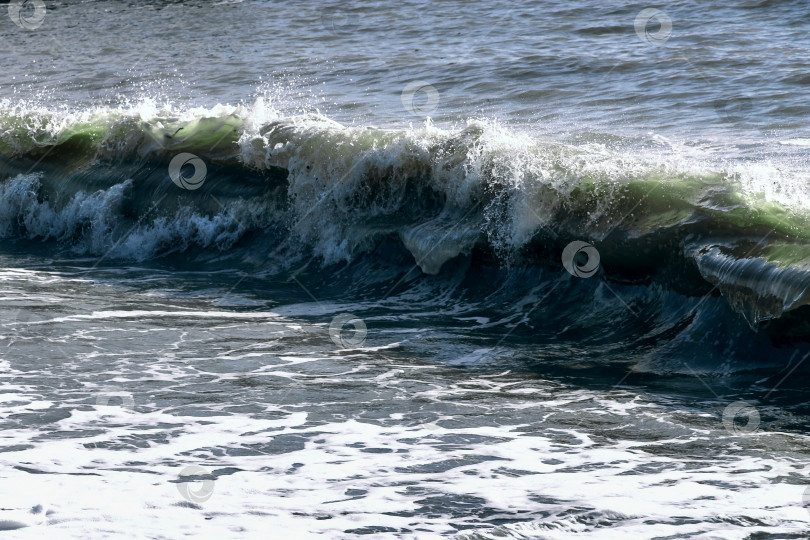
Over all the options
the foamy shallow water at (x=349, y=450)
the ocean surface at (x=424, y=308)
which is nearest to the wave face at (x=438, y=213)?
the ocean surface at (x=424, y=308)

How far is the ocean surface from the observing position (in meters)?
4.45

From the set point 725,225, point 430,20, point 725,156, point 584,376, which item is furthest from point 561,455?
point 430,20

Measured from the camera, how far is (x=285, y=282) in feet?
30.5

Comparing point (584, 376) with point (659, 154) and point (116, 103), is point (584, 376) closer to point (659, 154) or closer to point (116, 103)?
point (659, 154)

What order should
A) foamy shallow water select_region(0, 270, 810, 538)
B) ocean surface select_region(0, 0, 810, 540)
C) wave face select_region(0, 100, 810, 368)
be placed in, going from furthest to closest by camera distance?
1. wave face select_region(0, 100, 810, 368)
2. ocean surface select_region(0, 0, 810, 540)
3. foamy shallow water select_region(0, 270, 810, 538)

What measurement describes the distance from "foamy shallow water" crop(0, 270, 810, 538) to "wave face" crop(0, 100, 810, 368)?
1.45 m

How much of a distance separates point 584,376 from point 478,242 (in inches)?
104

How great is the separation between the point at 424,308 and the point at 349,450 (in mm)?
3230

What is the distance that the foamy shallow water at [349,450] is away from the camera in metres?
4.18

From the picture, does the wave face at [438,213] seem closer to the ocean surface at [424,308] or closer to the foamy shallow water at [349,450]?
the ocean surface at [424,308]

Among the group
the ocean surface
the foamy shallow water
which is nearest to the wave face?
the ocean surface

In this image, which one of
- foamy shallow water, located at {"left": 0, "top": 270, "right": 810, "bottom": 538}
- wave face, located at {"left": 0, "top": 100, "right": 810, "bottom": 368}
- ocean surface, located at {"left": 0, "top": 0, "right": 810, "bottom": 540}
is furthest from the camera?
wave face, located at {"left": 0, "top": 100, "right": 810, "bottom": 368}

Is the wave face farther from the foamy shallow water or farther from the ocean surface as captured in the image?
the foamy shallow water

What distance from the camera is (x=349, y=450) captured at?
5.04 metres
